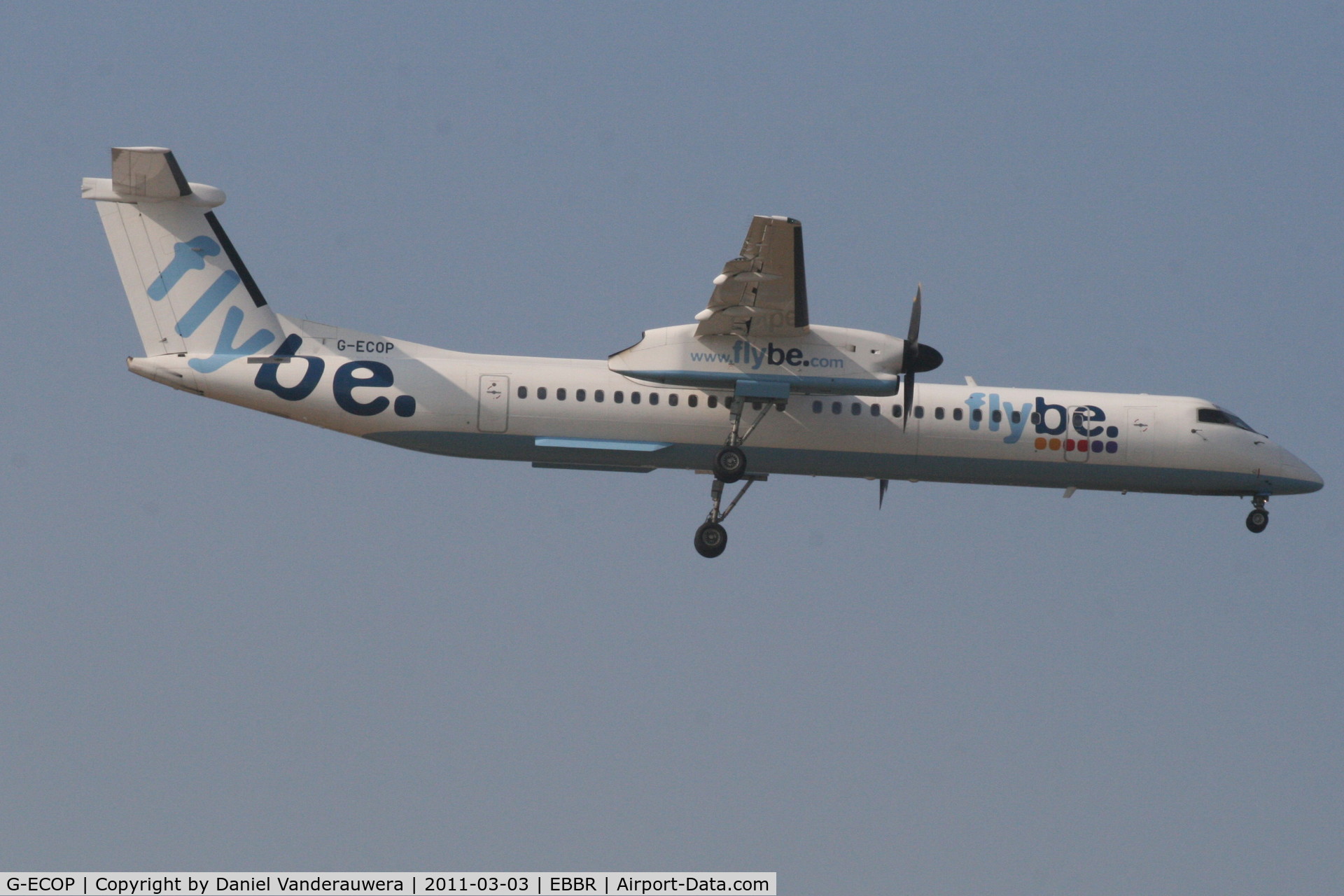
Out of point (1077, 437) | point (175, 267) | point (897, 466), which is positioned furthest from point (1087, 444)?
point (175, 267)

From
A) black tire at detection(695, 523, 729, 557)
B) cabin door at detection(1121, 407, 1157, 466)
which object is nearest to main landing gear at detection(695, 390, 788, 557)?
black tire at detection(695, 523, 729, 557)

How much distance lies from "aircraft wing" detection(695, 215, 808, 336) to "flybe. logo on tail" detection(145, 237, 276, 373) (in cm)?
823

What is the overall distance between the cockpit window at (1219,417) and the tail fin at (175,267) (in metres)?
17.9

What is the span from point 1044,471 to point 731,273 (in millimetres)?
8286

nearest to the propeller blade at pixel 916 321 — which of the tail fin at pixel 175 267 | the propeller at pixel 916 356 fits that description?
the propeller at pixel 916 356

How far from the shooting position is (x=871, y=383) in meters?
28.5

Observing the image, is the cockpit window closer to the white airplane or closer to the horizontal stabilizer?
the white airplane

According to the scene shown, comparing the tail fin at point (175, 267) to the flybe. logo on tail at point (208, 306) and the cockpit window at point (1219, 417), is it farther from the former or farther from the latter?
the cockpit window at point (1219, 417)

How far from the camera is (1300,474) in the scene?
32.2 metres

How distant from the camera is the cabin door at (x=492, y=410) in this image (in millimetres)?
28859


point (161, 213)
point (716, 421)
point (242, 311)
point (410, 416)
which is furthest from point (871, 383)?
point (161, 213)

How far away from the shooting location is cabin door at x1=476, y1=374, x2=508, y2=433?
94.7ft

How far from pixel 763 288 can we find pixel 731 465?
12.0 feet

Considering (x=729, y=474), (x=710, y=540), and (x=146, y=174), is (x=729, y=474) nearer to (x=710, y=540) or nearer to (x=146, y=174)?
(x=710, y=540)
